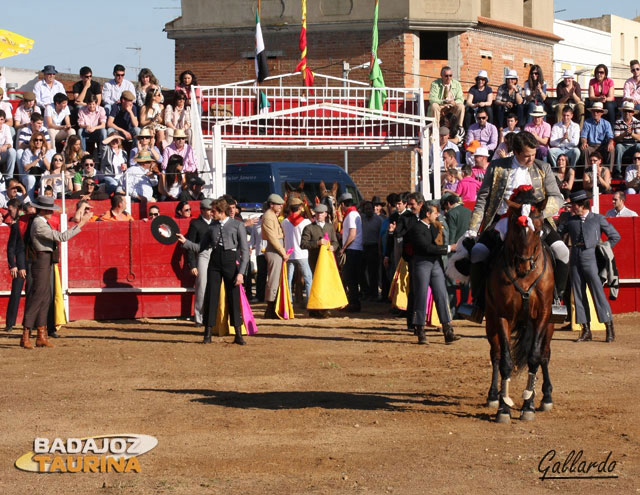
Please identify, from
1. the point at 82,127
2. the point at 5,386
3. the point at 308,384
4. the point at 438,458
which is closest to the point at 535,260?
the point at 438,458

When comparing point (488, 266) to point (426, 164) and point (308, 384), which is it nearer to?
point (308, 384)

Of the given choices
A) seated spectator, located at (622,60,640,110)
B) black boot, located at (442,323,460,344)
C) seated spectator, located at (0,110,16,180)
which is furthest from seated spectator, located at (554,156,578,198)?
seated spectator, located at (0,110,16,180)

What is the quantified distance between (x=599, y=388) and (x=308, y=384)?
114 inches

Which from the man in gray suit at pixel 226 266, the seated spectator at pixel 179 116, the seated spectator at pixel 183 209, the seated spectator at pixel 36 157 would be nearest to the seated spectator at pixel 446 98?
the seated spectator at pixel 179 116

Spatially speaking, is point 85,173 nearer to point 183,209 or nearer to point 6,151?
point 6,151

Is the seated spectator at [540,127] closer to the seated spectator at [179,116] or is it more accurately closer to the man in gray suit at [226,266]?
the seated spectator at [179,116]

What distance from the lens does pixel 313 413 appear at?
32.4ft

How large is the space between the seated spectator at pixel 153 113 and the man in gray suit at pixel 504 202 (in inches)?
494

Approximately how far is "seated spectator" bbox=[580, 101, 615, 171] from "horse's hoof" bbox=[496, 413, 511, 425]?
42.7 ft

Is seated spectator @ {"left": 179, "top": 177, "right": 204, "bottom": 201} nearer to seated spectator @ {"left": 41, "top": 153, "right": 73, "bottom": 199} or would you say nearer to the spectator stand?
the spectator stand

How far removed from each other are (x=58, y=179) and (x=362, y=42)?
60.1ft

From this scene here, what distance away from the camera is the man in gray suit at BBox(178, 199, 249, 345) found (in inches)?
592

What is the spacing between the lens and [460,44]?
36.5 metres

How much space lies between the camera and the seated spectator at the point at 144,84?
2366 centimetres
